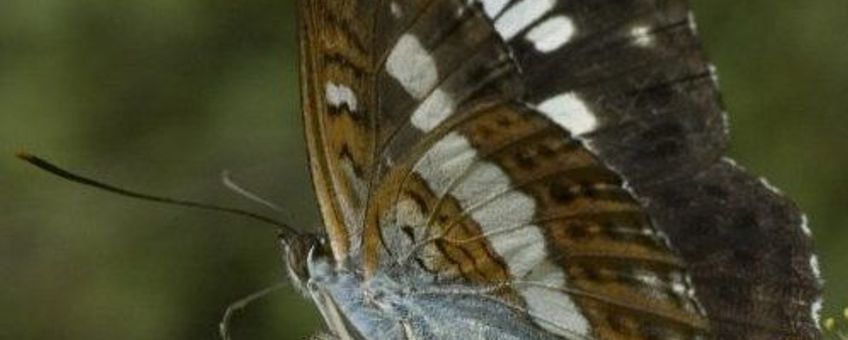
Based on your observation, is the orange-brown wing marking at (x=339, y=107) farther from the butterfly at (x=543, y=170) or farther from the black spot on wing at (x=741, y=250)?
the black spot on wing at (x=741, y=250)

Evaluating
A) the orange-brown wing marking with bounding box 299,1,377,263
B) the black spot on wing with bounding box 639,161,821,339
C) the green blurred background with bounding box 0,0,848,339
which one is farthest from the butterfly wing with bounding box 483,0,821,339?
the green blurred background with bounding box 0,0,848,339

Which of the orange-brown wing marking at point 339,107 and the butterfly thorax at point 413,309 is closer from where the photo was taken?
the orange-brown wing marking at point 339,107

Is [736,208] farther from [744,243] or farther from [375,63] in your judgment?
[375,63]

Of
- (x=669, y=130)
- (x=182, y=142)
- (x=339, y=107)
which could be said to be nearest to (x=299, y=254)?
(x=339, y=107)

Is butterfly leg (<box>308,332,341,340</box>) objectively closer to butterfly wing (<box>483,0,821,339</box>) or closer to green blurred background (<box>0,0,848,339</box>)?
butterfly wing (<box>483,0,821,339</box>)

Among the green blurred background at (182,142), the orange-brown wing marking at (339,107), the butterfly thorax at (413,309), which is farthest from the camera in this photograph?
the green blurred background at (182,142)

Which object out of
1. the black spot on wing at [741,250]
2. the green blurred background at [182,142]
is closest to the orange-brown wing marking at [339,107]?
the black spot on wing at [741,250]

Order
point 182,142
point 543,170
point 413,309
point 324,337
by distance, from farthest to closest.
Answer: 1. point 182,142
2. point 413,309
3. point 543,170
4. point 324,337

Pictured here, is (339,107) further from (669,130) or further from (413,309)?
(669,130)
